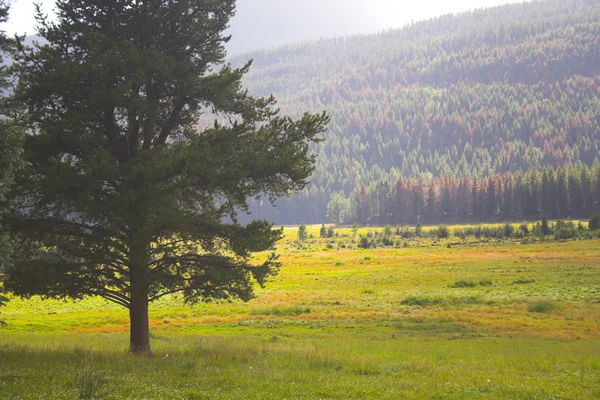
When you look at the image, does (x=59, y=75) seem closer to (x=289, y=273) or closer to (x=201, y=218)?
(x=201, y=218)

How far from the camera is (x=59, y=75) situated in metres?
13.0

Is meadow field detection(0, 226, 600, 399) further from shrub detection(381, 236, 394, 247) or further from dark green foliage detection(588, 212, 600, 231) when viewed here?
shrub detection(381, 236, 394, 247)

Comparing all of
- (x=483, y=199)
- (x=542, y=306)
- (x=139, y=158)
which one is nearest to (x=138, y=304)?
(x=139, y=158)

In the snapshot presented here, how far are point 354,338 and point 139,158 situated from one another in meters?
17.2

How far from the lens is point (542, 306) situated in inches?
1363

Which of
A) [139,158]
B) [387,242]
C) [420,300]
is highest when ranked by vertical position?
[139,158]

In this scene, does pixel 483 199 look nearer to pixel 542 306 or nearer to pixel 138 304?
pixel 542 306

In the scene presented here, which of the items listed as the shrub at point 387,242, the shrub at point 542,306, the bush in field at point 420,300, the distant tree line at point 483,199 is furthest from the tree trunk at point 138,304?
the distant tree line at point 483,199

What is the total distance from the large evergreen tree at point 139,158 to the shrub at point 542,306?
88.3 ft

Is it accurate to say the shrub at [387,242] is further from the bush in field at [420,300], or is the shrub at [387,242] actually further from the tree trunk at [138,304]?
the tree trunk at [138,304]

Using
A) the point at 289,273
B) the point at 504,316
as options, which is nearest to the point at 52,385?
the point at 504,316

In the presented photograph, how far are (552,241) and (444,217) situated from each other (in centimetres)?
7712

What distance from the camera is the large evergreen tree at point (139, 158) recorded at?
12781 millimetres

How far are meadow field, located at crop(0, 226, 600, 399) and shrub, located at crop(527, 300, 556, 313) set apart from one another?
75 mm
